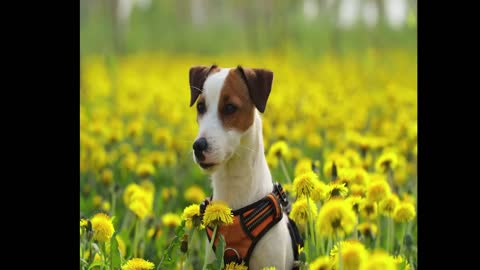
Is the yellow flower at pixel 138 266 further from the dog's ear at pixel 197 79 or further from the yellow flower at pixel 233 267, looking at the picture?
the dog's ear at pixel 197 79

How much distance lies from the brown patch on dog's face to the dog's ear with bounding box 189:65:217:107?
124 millimetres

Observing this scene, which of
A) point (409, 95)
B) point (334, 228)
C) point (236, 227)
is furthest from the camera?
point (409, 95)

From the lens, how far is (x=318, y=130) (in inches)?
188

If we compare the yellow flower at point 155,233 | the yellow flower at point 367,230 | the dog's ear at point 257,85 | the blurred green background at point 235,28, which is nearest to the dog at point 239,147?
the dog's ear at point 257,85

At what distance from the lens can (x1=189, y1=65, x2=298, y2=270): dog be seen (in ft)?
6.52

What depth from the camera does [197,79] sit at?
2201 mm

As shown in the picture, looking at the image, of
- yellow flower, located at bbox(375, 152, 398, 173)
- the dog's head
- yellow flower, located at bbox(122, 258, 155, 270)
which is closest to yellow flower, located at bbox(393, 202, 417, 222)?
yellow flower, located at bbox(375, 152, 398, 173)

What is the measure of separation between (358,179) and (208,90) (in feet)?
2.26

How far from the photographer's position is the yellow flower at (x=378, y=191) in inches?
84.6

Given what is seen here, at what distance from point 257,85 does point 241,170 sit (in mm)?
279

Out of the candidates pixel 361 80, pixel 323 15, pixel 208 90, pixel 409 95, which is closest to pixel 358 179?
pixel 208 90
